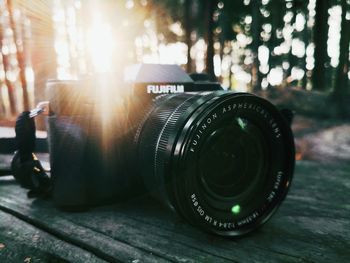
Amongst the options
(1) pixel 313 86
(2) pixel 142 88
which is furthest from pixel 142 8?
(2) pixel 142 88

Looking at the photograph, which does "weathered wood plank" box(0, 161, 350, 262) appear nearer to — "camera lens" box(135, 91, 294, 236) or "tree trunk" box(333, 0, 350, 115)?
"camera lens" box(135, 91, 294, 236)

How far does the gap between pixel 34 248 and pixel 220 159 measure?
0.81 meters

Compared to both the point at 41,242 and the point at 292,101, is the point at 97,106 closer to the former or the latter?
the point at 41,242

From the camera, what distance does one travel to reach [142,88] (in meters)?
1.70

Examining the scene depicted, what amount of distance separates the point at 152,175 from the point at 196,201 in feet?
0.88

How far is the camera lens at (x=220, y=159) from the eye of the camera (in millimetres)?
1251

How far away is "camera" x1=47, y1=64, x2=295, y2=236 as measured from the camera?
127cm

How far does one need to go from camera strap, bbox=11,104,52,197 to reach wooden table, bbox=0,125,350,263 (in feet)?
0.34

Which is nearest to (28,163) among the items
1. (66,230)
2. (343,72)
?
(66,230)

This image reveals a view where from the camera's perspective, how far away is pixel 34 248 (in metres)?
1.34

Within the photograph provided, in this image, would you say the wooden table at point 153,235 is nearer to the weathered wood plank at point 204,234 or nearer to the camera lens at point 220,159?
the weathered wood plank at point 204,234

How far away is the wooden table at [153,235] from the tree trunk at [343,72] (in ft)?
17.8


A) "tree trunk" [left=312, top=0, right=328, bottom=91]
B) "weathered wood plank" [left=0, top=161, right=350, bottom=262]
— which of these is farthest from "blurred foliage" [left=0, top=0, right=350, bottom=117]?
"weathered wood plank" [left=0, top=161, right=350, bottom=262]

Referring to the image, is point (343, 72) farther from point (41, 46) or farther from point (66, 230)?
point (66, 230)
